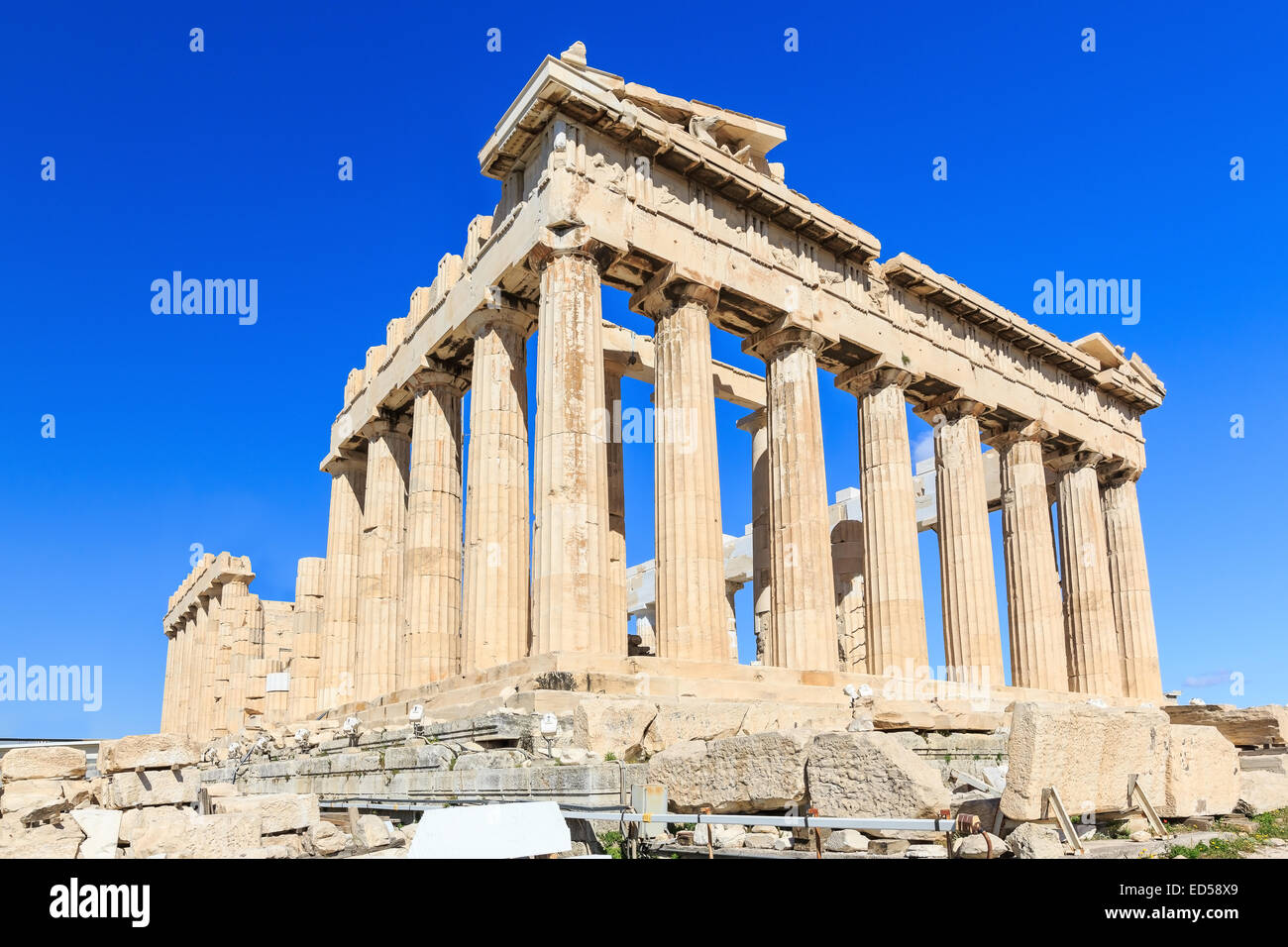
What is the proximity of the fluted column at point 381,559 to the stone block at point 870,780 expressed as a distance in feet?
59.8

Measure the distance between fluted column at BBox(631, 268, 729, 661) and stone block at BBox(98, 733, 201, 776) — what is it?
830 centimetres

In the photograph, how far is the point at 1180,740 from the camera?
994 centimetres

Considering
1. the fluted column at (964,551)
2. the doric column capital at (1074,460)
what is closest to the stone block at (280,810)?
the fluted column at (964,551)

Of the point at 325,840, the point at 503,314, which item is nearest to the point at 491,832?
the point at 325,840

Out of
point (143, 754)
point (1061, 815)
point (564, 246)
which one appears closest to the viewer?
point (1061, 815)

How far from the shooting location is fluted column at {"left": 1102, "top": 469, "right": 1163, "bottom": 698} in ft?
101

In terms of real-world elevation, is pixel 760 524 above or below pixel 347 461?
below

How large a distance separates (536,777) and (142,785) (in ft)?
23.3

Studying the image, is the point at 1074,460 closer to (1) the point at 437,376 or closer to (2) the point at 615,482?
(2) the point at 615,482

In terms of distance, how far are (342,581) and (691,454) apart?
13396 millimetres

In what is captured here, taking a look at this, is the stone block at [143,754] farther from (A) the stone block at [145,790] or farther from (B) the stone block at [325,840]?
(B) the stone block at [325,840]

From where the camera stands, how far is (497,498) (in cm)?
2020

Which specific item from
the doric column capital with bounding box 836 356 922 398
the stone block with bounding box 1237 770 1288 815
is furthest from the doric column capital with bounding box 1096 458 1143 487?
the stone block with bounding box 1237 770 1288 815

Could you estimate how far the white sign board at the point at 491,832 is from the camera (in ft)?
19.1
